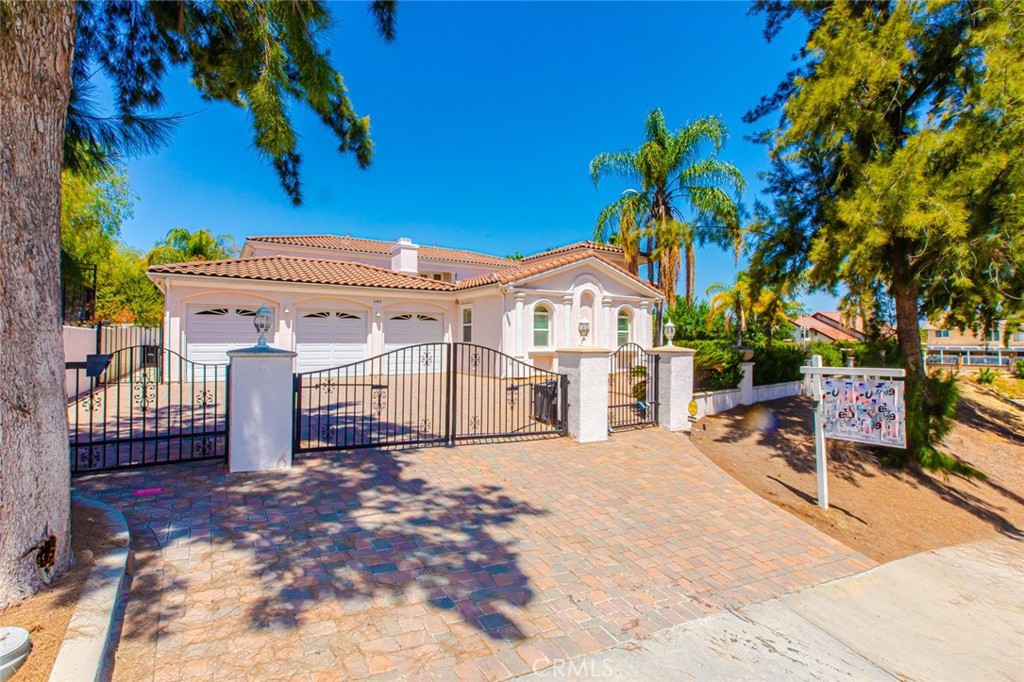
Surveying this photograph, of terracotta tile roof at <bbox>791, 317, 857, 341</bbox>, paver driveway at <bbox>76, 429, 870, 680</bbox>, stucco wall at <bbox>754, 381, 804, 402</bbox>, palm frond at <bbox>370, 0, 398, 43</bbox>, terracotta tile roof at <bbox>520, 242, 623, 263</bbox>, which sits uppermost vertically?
terracotta tile roof at <bbox>520, 242, 623, 263</bbox>

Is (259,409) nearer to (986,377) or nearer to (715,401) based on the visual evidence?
(715,401)

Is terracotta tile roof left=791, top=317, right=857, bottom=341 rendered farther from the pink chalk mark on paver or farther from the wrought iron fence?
the pink chalk mark on paver

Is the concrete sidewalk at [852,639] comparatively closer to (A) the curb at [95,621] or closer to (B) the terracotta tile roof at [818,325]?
(A) the curb at [95,621]

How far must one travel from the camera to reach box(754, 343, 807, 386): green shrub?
13805 millimetres

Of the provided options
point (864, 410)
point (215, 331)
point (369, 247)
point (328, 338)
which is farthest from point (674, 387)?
point (369, 247)

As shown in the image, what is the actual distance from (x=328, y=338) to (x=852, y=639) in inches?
662

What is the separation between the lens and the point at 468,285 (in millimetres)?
18984

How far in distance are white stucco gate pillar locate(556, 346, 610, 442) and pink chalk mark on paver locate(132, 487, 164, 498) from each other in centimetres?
635

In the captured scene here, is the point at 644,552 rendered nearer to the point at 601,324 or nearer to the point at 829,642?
the point at 829,642

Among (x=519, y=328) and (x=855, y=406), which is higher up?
(x=519, y=328)

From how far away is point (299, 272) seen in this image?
17.6 metres

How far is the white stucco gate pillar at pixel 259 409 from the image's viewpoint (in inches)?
247

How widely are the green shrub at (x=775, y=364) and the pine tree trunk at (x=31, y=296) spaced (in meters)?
14.4

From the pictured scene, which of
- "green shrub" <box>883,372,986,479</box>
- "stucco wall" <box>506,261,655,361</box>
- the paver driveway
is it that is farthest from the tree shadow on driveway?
"stucco wall" <box>506,261,655,361</box>
